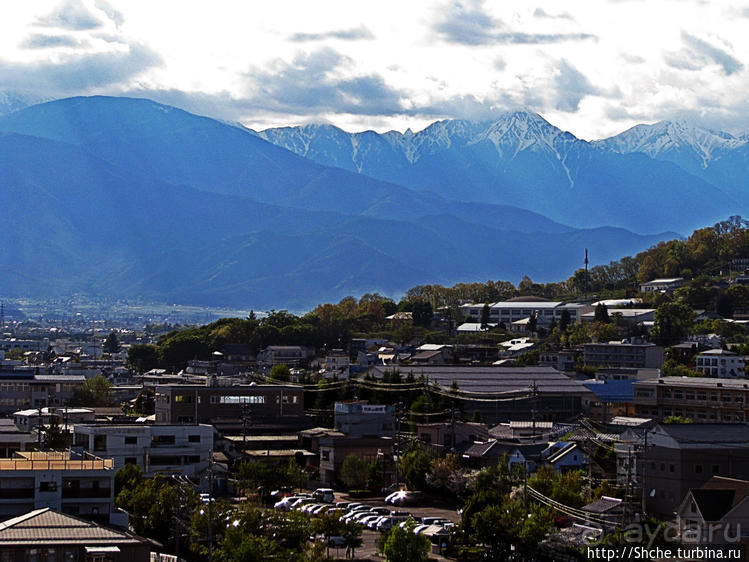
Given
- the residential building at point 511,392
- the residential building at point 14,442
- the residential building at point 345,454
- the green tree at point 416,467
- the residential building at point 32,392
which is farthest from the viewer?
the residential building at point 32,392

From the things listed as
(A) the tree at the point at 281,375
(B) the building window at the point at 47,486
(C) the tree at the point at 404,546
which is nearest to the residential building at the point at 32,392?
(A) the tree at the point at 281,375

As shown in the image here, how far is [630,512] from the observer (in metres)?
31.9

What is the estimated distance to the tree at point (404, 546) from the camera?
30203 mm

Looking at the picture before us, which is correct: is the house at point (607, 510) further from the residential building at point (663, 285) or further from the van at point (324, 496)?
the residential building at point (663, 285)

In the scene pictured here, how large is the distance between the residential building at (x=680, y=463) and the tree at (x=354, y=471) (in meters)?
12.4

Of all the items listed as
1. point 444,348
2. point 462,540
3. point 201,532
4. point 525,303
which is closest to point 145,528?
point 201,532

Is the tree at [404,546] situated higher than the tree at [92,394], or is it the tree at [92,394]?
the tree at [92,394]

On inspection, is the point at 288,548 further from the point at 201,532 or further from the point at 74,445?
the point at 74,445

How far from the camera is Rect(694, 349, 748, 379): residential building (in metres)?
71.4

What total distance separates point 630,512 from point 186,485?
14.1m

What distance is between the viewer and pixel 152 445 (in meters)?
45.9

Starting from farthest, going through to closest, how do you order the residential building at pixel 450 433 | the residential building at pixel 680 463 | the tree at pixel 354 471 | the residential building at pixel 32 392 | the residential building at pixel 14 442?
1. the residential building at pixel 32 392
2. the residential building at pixel 450 433
3. the tree at pixel 354 471
4. the residential building at pixel 14 442
5. the residential building at pixel 680 463

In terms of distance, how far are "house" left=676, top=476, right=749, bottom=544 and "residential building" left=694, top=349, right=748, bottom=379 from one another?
38838mm

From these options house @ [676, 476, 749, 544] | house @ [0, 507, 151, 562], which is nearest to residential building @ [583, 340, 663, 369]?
house @ [676, 476, 749, 544]
